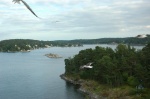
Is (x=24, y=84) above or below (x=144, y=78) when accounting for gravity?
below

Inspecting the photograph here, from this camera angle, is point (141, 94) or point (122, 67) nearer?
point (141, 94)

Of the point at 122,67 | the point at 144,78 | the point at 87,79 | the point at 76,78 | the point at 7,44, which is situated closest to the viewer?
the point at 144,78

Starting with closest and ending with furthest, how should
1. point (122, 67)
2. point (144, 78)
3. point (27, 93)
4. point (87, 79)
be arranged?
point (144, 78) < point (122, 67) < point (27, 93) < point (87, 79)

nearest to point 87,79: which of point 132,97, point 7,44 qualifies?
point 132,97

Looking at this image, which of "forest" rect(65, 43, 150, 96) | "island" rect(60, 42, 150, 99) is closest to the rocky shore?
"island" rect(60, 42, 150, 99)

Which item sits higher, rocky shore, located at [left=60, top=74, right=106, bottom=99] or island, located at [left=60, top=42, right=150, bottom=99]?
island, located at [left=60, top=42, right=150, bottom=99]

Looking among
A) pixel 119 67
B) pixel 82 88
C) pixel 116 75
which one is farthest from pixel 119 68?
pixel 82 88

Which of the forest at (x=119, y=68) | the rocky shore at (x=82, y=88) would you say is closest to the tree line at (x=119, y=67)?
the forest at (x=119, y=68)

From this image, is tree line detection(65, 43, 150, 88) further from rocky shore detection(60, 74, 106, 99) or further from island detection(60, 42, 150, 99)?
rocky shore detection(60, 74, 106, 99)

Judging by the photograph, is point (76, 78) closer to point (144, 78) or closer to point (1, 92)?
point (1, 92)
